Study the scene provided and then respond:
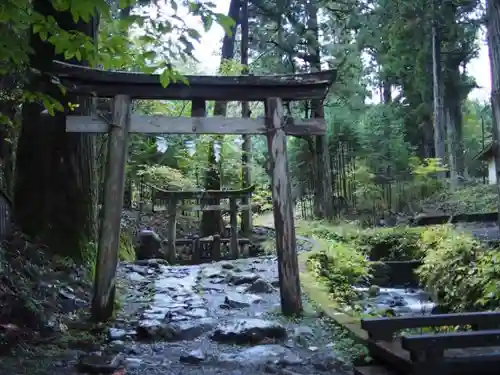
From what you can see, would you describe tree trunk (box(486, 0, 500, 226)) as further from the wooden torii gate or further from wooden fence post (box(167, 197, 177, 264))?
wooden fence post (box(167, 197, 177, 264))

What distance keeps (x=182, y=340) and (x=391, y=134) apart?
83.0 feet

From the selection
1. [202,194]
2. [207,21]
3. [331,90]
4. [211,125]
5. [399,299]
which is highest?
[331,90]

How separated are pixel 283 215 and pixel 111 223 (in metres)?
2.13

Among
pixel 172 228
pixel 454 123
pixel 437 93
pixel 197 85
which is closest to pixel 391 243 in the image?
pixel 172 228

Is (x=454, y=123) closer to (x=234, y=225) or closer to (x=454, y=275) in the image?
(x=234, y=225)

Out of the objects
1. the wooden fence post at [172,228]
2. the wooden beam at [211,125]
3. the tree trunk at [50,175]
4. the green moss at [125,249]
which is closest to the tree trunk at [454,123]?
the wooden fence post at [172,228]

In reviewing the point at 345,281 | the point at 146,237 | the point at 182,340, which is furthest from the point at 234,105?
the point at 182,340

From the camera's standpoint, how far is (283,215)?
22.0ft

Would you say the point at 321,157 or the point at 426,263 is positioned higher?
the point at 321,157

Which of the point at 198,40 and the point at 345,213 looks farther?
the point at 345,213

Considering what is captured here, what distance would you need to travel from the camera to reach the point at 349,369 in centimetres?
466

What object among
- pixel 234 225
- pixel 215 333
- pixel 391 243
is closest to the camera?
pixel 215 333

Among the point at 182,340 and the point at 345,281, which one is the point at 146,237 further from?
the point at 182,340

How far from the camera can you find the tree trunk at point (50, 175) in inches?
294
